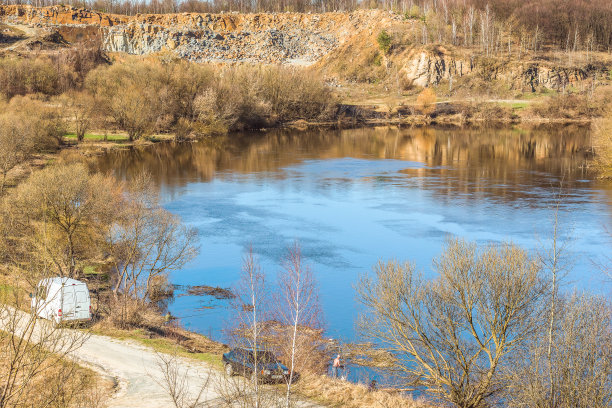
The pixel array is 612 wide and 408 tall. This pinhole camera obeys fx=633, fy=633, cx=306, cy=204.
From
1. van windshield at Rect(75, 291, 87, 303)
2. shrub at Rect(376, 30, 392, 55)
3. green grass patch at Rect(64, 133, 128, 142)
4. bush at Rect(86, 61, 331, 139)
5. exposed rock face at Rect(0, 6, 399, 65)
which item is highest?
exposed rock face at Rect(0, 6, 399, 65)

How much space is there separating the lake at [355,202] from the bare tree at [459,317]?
476 cm

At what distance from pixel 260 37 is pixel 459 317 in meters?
168

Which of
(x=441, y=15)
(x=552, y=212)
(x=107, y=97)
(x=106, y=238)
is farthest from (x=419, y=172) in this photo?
(x=441, y=15)

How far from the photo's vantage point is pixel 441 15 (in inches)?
6678

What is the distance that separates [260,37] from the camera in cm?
18288

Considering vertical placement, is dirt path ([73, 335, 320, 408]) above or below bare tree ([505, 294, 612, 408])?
below

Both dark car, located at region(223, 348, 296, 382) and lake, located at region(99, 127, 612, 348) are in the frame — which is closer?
dark car, located at region(223, 348, 296, 382)

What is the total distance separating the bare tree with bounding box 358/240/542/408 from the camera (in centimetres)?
2255

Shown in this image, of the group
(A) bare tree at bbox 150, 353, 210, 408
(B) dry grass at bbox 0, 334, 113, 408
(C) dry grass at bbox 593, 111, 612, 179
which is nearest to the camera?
(B) dry grass at bbox 0, 334, 113, 408

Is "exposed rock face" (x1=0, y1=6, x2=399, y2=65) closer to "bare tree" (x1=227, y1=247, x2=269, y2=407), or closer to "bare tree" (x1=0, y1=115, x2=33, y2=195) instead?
"bare tree" (x1=0, y1=115, x2=33, y2=195)

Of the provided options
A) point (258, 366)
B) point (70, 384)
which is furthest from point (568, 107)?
point (70, 384)

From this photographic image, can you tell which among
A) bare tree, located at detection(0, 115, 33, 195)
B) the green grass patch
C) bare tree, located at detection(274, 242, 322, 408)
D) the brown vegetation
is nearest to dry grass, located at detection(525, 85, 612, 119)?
the brown vegetation

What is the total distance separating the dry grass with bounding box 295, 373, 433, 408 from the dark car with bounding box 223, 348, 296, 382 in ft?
3.21

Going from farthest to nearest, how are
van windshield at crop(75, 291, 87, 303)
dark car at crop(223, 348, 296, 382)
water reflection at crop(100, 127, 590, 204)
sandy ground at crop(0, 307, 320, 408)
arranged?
water reflection at crop(100, 127, 590, 204) → van windshield at crop(75, 291, 87, 303) → dark car at crop(223, 348, 296, 382) → sandy ground at crop(0, 307, 320, 408)
